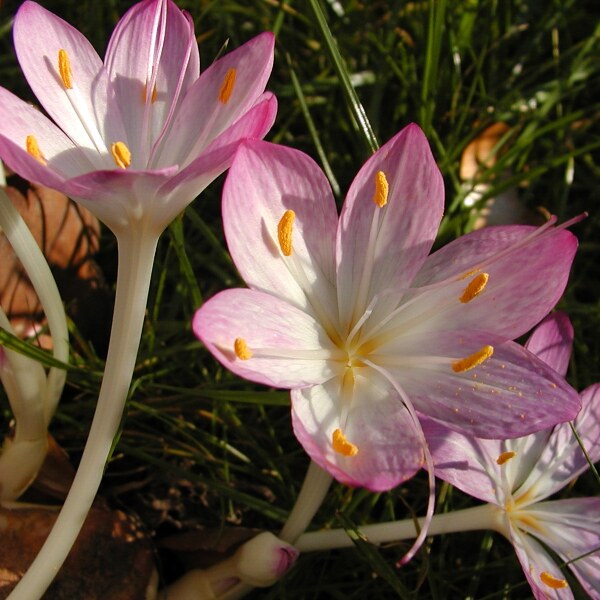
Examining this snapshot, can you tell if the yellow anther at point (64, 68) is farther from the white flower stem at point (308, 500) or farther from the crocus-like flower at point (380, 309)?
the white flower stem at point (308, 500)

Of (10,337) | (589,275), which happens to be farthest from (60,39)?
(589,275)

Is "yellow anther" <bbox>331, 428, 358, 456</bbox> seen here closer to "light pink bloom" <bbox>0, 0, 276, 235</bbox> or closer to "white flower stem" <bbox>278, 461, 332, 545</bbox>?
"white flower stem" <bbox>278, 461, 332, 545</bbox>

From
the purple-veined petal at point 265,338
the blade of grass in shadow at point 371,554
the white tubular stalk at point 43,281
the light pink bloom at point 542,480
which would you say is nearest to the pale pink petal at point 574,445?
the light pink bloom at point 542,480

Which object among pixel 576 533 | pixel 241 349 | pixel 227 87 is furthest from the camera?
pixel 576 533

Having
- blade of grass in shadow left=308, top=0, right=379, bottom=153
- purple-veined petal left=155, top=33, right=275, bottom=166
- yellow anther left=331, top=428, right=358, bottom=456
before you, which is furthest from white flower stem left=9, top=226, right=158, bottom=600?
blade of grass in shadow left=308, top=0, right=379, bottom=153

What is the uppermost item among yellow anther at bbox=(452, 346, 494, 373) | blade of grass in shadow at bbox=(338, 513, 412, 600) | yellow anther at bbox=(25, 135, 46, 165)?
yellow anther at bbox=(25, 135, 46, 165)

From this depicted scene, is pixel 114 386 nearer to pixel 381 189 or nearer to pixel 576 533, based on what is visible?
pixel 381 189

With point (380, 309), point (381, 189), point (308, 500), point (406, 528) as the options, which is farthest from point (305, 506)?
→ point (381, 189)
